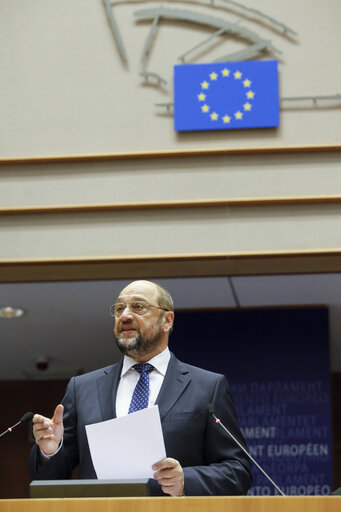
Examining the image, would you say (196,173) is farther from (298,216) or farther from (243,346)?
(243,346)

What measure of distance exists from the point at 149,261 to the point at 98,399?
2.72m

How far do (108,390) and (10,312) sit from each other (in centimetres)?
380

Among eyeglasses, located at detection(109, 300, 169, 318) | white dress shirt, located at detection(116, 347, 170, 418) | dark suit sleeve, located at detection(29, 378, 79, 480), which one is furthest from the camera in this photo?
eyeglasses, located at detection(109, 300, 169, 318)

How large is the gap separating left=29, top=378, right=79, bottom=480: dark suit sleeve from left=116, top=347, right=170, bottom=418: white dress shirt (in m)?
0.18

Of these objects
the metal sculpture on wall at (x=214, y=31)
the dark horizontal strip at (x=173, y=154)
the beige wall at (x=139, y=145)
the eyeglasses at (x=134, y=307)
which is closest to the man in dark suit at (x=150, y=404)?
the eyeglasses at (x=134, y=307)

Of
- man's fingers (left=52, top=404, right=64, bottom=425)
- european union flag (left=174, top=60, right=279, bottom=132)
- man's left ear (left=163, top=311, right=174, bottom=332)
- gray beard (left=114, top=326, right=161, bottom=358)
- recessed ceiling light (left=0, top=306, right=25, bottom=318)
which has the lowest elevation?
man's fingers (left=52, top=404, right=64, bottom=425)

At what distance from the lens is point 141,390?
10.4 ft

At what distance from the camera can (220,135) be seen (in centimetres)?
602

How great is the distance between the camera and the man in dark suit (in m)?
2.99

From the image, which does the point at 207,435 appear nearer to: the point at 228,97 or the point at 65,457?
the point at 65,457

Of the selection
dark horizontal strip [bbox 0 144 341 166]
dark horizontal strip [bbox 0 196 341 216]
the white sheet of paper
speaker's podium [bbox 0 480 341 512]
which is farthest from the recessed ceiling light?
speaker's podium [bbox 0 480 341 512]

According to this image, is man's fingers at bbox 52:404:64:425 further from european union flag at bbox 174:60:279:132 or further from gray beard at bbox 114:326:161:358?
european union flag at bbox 174:60:279:132

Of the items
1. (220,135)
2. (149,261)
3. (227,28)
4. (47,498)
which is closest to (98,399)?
(47,498)

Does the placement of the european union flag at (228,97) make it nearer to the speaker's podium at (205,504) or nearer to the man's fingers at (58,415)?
the man's fingers at (58,415)
